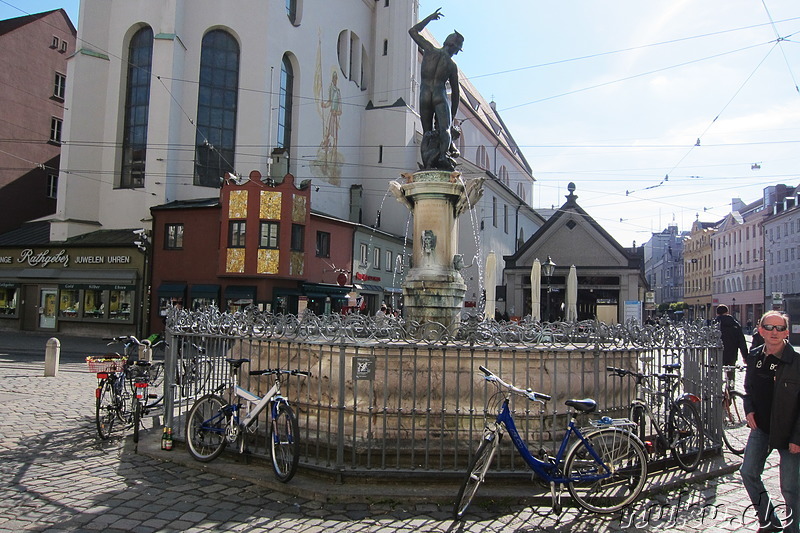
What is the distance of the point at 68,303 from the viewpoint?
32438mm

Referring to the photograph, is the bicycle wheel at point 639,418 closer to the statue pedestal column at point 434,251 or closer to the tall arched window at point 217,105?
the statue pedestal column at point 434,251

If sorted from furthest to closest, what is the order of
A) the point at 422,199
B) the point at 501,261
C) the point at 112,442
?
the point at 501,261 → the point at 422,199 → the point at 112,442

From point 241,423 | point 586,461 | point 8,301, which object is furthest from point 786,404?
point 8,301

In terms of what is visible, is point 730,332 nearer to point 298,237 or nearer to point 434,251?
point 434,251

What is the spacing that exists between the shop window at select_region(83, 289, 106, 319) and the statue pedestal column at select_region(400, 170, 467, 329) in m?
25.8

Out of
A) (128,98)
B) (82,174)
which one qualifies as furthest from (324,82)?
(82,174)

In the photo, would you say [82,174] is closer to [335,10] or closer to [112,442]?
[335,10]

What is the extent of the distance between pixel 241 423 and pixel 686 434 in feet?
16.2

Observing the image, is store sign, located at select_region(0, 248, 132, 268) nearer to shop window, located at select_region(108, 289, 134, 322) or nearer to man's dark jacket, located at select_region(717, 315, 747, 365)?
shop window, located at select_region(108, 289, 134, 322)

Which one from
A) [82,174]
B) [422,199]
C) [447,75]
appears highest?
[82,174]

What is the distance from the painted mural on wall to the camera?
40.1m

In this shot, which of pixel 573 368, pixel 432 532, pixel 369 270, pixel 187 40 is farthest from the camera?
pixel 369 270

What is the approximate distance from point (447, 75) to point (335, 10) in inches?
1306

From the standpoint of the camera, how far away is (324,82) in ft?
133
